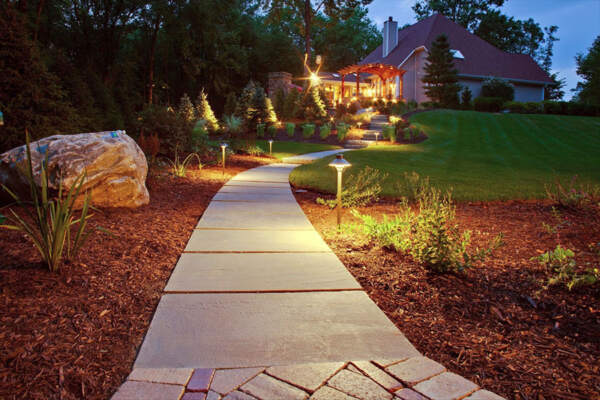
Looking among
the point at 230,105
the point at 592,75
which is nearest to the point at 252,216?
the point at 230,105

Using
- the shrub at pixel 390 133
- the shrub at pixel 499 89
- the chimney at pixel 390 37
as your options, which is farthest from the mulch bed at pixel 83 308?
the chimney at pixel 390 37

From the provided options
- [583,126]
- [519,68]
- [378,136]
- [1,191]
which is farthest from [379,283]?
[519,68]

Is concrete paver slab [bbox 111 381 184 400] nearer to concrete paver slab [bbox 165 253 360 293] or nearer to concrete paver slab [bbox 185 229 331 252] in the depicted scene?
concrete paver slab [bbox 165 253 360 293]

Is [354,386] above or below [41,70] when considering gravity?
below

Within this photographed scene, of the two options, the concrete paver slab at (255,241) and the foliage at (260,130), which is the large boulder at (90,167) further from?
the foliage at (260,130)

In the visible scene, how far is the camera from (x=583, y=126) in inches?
775

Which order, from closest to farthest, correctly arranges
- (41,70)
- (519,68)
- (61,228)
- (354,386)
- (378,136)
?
(354,386), (61,228), (41,70), (378,136), (519,68)

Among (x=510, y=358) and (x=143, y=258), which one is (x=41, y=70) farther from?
(x=510, y=358)

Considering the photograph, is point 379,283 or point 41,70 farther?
point 41,70

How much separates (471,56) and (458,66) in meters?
2.55

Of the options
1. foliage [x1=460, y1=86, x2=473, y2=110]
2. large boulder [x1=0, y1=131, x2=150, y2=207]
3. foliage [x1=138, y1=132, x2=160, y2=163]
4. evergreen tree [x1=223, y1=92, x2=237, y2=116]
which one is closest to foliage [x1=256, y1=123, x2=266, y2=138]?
evergreen tree [x1=223, y1=92, x2=237, y2=116]

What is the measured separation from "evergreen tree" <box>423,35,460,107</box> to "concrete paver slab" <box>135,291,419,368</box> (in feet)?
88.8

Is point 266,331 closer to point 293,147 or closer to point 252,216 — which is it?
point 252,216

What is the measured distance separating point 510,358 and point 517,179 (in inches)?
289
